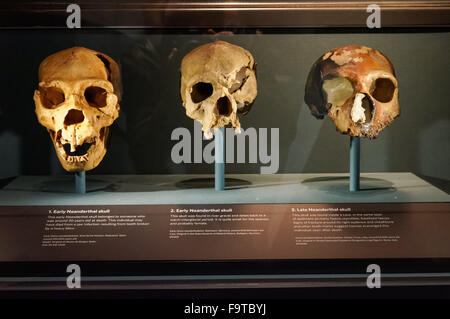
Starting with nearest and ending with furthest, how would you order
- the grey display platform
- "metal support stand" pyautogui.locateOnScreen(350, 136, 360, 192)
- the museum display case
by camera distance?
the museum display case < the grey display platform < "metal support stand" pyautogui.locateOnScreen(350, 136, 360, 192)

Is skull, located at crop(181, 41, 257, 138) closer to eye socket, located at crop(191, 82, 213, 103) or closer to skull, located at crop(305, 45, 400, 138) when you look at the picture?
eye socket, located at crop(191, 82, 213, 103)

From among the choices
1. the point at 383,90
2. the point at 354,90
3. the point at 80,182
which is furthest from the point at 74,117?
the point at 383,90

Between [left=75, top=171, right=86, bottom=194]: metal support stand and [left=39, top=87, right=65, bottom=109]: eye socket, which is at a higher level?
[left=39, top=87, right=65, bottom=109]: eye socket

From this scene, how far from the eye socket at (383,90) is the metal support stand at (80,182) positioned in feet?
3.30

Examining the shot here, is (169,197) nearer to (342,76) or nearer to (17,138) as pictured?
(17,138)

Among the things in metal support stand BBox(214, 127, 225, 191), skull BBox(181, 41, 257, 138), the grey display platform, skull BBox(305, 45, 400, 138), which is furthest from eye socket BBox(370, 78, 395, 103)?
metal support stand BBox(214, 127, 225, 191)

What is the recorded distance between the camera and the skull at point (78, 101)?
1838 millimetres

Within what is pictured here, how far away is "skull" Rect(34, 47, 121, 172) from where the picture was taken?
184 centimetres

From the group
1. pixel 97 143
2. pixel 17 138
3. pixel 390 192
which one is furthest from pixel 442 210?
pixel 17 138

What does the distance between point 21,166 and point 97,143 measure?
33 cm

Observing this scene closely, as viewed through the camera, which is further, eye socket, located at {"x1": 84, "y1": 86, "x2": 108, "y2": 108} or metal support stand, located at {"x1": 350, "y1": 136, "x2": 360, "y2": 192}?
metal support stand, located at {"x1": 350, "y1": 136, "x2": 360, "y2": 192}

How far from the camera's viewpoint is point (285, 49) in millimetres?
1982
